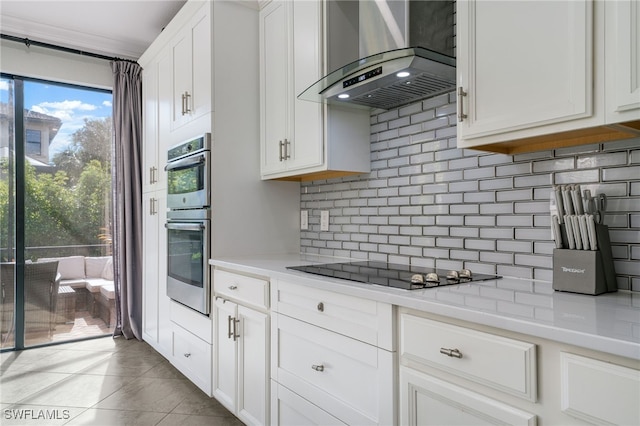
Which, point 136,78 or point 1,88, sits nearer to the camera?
point 1,88

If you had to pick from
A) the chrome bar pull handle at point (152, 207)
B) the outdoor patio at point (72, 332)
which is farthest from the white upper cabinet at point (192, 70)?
the outdoor patio at point (72, 332)

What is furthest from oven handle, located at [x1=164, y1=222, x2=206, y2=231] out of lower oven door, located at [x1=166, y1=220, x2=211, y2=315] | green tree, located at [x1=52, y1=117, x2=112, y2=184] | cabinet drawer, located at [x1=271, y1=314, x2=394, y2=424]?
green tree, located at [x1=52, y1=117, x2=112, y2=184]

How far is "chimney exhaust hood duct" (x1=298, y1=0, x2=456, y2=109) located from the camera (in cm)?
167

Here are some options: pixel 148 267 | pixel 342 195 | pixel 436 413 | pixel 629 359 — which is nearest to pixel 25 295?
pixel 148 267

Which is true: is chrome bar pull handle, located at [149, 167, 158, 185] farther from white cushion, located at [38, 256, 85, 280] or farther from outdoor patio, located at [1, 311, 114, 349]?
outdoor patio, located at [1, 311, 114, 349]

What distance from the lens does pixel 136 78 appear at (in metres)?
4.00

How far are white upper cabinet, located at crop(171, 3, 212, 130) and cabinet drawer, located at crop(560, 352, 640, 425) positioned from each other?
229 centimetres

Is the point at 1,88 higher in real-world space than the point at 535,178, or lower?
higher

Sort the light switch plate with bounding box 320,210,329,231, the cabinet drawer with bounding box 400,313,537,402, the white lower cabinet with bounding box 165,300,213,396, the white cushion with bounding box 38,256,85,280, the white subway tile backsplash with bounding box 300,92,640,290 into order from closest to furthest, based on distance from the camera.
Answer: the cabinet drawer with bounding box 400,313,537,402 → the white subway tile backsplash with bounding box 300,92,640,290 → the white lower cabinet with bounding box 165,300,213,396 → the light switch plate with bounding box 320,210,329,231 → the white cushion with bounding box 38,256,85,280

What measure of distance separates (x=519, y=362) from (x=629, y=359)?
23cm

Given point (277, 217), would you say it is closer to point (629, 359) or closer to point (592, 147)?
point (592, 147)

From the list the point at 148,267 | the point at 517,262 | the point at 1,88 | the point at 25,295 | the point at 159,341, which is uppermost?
the point at 1,88

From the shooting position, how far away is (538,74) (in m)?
1.27

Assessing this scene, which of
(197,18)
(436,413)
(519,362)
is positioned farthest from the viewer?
(197,18)
